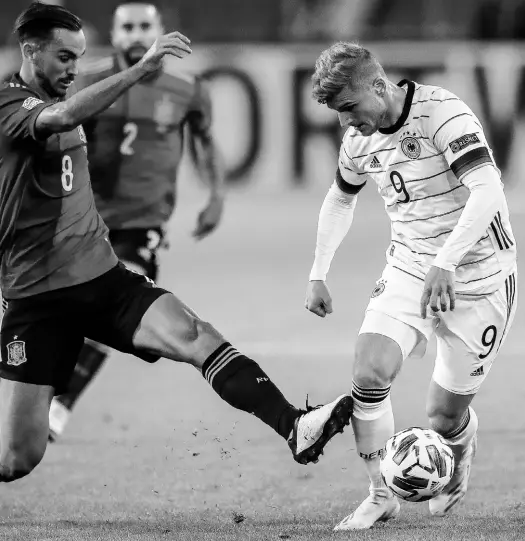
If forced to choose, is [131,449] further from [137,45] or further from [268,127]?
[268,127]

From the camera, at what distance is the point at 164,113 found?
24.4 feet

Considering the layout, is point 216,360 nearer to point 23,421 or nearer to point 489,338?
point 23,421

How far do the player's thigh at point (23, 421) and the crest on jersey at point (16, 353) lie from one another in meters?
0.08

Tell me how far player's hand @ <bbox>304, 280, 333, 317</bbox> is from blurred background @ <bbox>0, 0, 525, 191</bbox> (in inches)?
507

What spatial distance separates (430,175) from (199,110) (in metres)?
2.95

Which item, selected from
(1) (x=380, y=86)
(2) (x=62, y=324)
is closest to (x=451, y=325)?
(1) (x=380, y=86)

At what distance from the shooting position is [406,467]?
15.0 ft

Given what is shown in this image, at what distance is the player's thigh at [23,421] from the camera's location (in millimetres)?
4875

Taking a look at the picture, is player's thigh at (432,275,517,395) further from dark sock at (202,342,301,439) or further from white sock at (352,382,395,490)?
dark sock at (202,342,301,439)

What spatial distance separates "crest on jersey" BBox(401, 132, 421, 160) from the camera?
4848mm

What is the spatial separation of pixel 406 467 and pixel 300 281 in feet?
30.2

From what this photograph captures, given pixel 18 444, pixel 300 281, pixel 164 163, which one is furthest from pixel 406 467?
pixel 300 281

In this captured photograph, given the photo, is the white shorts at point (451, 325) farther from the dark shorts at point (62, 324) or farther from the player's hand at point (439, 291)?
the dark shorts at point (62, 324)

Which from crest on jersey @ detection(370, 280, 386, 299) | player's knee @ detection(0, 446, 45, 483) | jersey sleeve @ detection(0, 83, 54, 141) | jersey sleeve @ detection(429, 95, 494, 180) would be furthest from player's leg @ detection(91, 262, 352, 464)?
jersey sleeve @ detection(429, 95, 494, 180)
